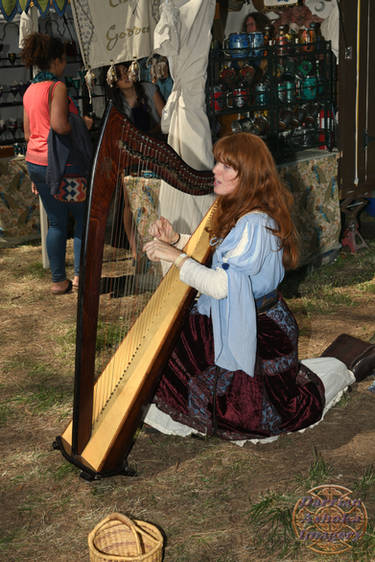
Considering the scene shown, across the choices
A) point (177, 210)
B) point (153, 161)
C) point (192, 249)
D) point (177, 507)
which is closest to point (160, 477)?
point (177, 507)

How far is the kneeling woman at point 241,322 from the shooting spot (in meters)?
2.96

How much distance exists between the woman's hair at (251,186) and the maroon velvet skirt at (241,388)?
44 centimetres

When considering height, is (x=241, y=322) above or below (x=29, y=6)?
below

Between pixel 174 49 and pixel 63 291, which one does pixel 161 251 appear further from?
pixel 63 291

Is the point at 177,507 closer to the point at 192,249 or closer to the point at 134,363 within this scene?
the point at 134,363

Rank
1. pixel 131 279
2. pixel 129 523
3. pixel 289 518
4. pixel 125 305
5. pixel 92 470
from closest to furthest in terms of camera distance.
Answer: pixel 129 523 → pixel 289 518 → pixel 92 470 → pixel 125 305 → pixel 131 279

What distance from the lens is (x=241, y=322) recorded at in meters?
3.01

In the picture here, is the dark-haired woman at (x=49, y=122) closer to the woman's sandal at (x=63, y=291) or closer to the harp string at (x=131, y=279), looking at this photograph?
the woman's sandal at (x=63, y=291)

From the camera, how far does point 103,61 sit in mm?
4664

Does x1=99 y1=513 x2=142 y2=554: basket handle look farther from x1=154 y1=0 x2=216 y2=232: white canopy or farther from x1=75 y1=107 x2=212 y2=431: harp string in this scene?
x1=154 y1=0 x2=216 y2=232: white canopy

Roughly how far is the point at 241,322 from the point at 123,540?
3.20ft

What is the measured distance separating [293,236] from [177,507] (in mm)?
1216

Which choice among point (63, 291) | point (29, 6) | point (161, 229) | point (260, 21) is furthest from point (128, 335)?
point (260, 21)

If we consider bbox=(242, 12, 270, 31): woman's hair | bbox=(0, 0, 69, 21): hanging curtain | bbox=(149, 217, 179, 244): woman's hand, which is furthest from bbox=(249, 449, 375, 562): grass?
bbox=(242, 12, 270, 31): woman's hair
